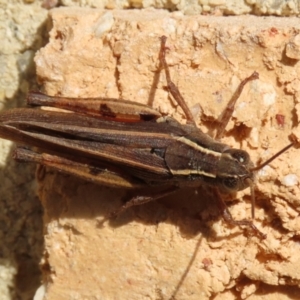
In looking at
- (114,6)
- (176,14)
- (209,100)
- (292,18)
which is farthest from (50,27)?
(292,18)

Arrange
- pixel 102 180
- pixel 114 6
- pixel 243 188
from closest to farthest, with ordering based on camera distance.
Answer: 1. pixel 243 188
2. pixel 102 180
3. pixel 114 6

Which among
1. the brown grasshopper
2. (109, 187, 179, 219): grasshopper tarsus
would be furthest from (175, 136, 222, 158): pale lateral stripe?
(109, 187, 179, 219): grasshopper tarsus

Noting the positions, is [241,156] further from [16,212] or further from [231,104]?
[16,212]

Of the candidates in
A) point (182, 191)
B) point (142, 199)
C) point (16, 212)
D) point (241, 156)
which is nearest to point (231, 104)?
point (241, 156)

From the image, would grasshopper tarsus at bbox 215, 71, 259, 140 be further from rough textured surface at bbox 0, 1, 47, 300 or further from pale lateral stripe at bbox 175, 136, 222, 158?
rough textured surface at bbox 0, 1, 47, 300

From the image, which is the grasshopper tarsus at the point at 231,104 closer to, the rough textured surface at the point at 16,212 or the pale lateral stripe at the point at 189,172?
the pale lateral stripe at the point at 189,172

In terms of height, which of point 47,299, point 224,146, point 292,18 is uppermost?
point 292,18

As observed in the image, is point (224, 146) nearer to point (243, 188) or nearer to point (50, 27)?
point (243, 188)
